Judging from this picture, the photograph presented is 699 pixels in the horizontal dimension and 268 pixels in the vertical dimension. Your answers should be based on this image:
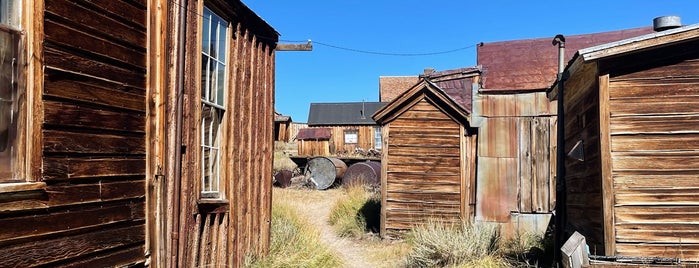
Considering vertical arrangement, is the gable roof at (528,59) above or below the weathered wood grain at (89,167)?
above

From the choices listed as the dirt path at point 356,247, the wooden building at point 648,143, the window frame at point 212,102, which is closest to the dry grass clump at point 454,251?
the dirt path at point 356,247

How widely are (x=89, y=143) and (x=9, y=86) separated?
0.82 metres

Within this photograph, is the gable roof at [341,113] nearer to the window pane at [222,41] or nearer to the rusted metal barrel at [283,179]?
the rusted metal barrel at [283,179]

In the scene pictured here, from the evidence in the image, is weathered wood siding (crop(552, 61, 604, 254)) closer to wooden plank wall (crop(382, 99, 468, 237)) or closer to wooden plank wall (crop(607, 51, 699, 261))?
wooden plank wall (crop(607, 51, 699, 261))

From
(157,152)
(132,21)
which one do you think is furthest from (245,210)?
(132,21)

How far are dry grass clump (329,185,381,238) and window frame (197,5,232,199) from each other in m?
7.31

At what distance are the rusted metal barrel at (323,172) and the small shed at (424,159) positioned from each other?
10.1m

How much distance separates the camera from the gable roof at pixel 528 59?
1488cm

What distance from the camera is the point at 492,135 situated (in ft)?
41.1

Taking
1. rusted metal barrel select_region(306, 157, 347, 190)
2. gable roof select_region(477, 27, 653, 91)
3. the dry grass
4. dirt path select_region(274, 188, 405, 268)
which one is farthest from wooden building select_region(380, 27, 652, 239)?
rusted metal barrel select_region(306, 157, 347, 190)

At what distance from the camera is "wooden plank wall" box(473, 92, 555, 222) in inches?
480

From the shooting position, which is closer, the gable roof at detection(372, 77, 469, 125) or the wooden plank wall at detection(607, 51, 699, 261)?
the wooden plank wall at detection(607, 51, 699, 261)

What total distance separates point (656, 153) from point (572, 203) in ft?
6.87

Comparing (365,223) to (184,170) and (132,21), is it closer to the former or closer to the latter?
(184,170)
